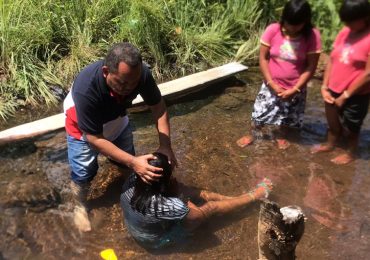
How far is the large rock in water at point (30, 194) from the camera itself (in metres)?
3.97

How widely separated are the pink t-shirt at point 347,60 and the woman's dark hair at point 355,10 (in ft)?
0.66

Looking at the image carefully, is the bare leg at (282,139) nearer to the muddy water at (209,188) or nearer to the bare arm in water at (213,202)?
the muddy water at (209,188)

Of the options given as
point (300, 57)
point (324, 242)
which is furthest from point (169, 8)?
point (324, 242)

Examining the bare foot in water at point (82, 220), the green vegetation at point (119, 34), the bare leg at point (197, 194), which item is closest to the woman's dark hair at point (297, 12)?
the bare leg at point (197, 194)

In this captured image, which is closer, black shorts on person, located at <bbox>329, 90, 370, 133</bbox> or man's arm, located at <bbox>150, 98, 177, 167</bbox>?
man's arm, located at <bbox>150, 98, 177, 167</bbox>

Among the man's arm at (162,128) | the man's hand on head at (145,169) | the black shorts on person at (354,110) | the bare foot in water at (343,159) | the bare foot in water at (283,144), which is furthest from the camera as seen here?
the bare foot in water at (283,144)

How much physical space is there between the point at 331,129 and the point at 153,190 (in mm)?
2358

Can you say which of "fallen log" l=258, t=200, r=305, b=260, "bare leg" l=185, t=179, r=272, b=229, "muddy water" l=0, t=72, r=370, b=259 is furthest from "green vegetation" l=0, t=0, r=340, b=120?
"fallen log" l=258, t=200, r=305, b=260

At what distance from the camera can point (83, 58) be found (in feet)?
19.1

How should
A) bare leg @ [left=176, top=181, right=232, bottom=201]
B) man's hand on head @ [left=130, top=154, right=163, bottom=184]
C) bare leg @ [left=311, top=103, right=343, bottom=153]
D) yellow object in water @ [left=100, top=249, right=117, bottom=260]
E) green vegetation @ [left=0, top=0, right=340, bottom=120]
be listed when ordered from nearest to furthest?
man's hand on head @ [left=130, top=154, right=163, bottom=184]
yellow object in water @ [left=100, top=249, right=117, bottom=260]
bare leg @ [left=176, top=181, right=232, bottom=201]
bare leg @ [left=311, top=103, right=343, bottom=153]
green vegetation @ [left=0, top=0, right=340, bottom=120]

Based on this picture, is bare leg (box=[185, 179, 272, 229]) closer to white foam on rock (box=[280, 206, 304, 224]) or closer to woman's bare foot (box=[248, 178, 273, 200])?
woman's bare foot (box=[248, 178, 273, 200])

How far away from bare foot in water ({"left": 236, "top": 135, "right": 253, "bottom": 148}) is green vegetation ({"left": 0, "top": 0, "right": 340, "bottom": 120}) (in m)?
1.77

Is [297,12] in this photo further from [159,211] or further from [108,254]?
[108,254]

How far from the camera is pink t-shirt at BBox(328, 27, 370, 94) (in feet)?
12.6
